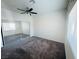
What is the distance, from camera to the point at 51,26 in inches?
258

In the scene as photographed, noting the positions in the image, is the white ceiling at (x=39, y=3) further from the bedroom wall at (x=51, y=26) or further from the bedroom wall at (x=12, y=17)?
the bedroom wall at (x=51, y=26)

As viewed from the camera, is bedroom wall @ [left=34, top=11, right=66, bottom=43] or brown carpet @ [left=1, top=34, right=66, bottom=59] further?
bedroom wall @ [left=34, top=11, right=66, bottom=43]

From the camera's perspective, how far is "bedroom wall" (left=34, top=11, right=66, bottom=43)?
19.5ft

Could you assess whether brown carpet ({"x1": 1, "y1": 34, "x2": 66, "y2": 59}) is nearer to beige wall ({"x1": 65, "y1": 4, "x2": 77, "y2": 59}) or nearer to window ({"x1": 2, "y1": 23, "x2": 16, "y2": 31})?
beige wall ({"x1": 65, "y1": 4, "x2": 77, "y2": 59})

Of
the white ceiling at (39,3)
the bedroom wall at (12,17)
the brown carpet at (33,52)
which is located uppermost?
the white ceiling at (39,3)

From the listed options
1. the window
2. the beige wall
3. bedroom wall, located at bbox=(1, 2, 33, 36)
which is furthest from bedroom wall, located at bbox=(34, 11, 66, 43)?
the beige wall

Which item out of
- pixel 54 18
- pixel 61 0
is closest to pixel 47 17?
pixel 54 18

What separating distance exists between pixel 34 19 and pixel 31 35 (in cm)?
182

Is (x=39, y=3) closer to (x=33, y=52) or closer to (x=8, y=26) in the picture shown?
(x=33, y=52)

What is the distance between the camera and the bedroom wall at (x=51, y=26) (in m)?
5.95

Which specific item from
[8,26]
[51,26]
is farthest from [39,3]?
[8,26]

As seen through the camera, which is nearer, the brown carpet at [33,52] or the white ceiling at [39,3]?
the brown carpet at [33,52]

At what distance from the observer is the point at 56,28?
6.24 meters

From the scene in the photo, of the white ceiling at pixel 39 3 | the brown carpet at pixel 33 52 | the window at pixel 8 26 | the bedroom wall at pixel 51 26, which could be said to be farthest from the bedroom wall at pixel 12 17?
the brown carpet at pixel 33 52
